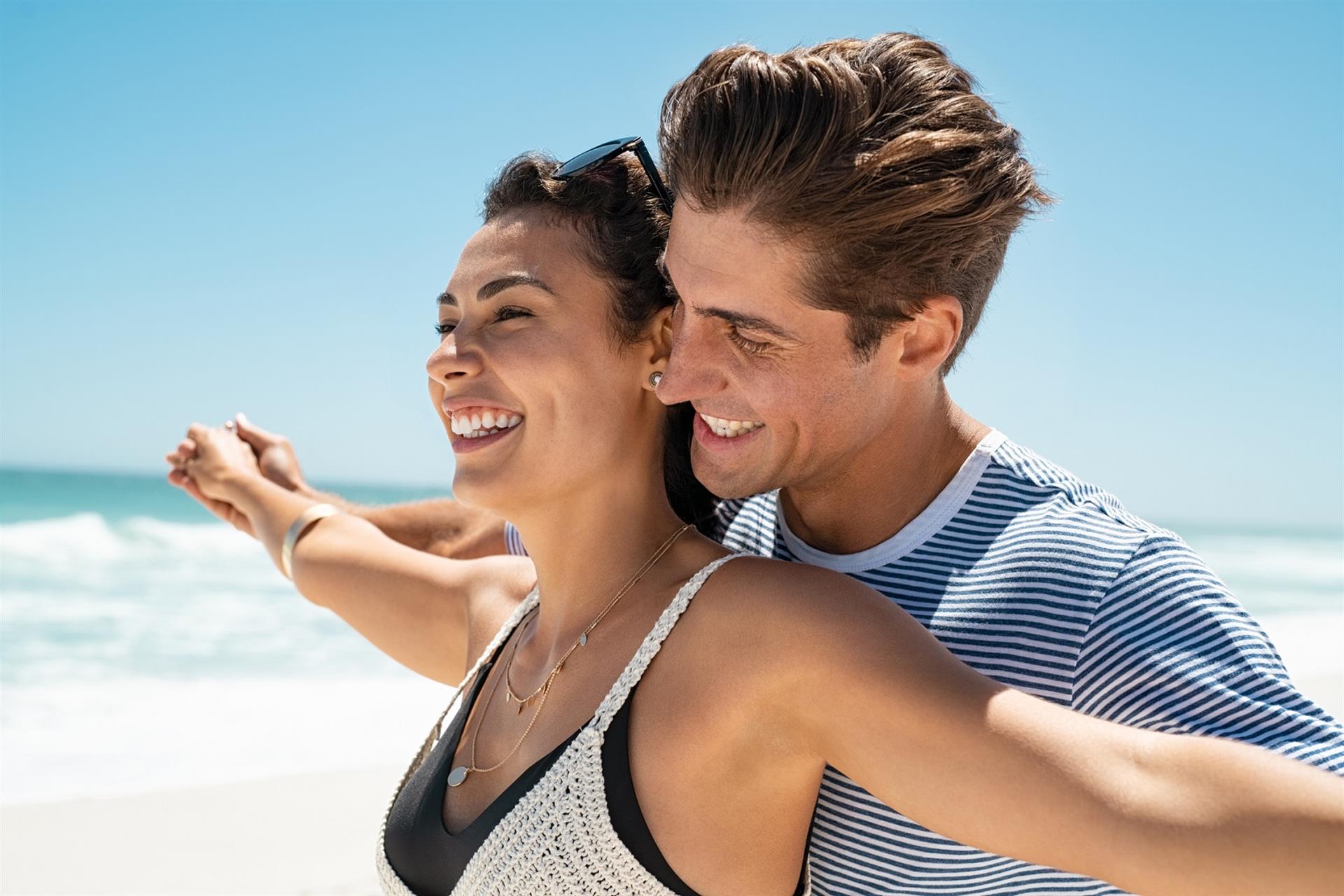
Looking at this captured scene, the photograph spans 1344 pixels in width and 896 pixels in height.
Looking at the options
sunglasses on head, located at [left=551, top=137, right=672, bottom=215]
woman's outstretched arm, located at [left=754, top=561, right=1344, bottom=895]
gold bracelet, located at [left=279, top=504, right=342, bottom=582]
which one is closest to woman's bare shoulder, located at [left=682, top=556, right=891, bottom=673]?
woman's outstretched arm, located at [left=754, top=561, right=1344, bottom=895]

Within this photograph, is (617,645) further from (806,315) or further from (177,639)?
(177,639)

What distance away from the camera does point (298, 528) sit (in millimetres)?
3654

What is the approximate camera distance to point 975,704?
1577 millimetres

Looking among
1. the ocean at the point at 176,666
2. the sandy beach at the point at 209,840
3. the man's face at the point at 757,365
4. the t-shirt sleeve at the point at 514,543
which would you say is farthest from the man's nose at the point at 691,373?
the ocean at the point at 176,666

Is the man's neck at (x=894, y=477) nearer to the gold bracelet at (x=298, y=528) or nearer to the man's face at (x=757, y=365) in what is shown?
the man's face at (x=757, y=365)

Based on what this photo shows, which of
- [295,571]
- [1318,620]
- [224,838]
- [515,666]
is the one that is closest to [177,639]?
[224,838]

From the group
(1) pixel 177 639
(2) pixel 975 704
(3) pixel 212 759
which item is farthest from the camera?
(1) pixel 177 639

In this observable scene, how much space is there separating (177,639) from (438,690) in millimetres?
4457

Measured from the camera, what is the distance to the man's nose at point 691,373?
2.16 metres

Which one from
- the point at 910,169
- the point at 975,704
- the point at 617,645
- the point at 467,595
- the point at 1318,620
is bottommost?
the point at 1318,620

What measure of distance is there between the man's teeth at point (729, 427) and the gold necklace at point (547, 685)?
0.26 metres

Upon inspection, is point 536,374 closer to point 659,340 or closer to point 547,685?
point 659,340

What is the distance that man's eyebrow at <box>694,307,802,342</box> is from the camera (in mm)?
2125

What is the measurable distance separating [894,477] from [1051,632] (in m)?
0.43
